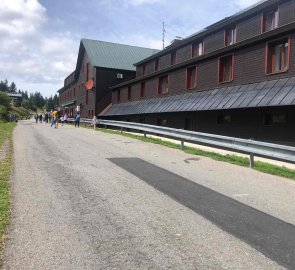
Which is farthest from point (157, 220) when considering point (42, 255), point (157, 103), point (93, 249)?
point (157, 103)

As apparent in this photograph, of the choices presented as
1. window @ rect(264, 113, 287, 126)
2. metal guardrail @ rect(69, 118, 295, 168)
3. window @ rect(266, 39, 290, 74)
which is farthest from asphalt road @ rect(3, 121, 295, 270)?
window @ rect(266, 39, 290, 74)

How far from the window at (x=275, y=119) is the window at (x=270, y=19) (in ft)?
20.1

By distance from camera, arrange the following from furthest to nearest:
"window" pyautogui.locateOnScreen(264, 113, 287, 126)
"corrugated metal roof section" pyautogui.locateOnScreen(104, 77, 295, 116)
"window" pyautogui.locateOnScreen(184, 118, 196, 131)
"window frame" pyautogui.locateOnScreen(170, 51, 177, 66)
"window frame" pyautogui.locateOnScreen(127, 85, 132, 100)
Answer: "window frame" pyautogui.locateOnScreen(127, 85, 132, 100) → "window frame" pyautogui.locateOnScreen(170, 51, 177, 66) → "window" pyautogui.locateOnScreen(184, 118, 196, 131) → "window" pyautogui.locateOnScreen(264, 113, 287, 126) → "corrugated metal roof section" pyautogui.locateOnScreen(104, 77, 295, 116)

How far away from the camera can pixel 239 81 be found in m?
21.5

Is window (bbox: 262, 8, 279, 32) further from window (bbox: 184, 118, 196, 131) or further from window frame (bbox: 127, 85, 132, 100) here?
window frame (bbox: 127, 85, 132, 100)

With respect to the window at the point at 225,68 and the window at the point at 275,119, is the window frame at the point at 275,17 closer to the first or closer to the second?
the window at the point at 225,68

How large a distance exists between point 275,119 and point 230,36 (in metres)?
9.71

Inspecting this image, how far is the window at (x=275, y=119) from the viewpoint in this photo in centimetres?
1797

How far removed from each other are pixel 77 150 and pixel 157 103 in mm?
16247

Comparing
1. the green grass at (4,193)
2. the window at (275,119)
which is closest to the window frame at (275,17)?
the window at (275,119)

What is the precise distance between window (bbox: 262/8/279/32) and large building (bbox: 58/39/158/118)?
2710 cm

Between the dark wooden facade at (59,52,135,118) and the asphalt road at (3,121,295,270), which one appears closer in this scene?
the asphalt road at (3,121,295,270)

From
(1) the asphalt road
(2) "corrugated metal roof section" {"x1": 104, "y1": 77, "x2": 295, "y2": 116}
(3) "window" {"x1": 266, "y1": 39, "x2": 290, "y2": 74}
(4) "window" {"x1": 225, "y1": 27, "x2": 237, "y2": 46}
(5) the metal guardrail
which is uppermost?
(4) "window" {"x1": 225, "y1": 27, "x2": 237, "y2": 46}

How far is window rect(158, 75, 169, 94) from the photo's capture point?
31.3 metres
